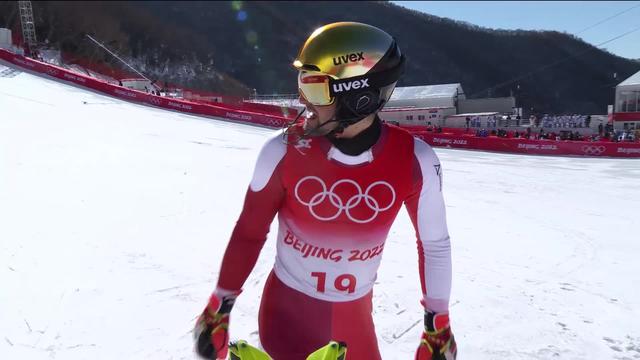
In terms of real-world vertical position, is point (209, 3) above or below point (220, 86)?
above

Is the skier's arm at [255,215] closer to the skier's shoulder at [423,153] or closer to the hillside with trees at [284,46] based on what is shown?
the skier's shoulder at [423,153]

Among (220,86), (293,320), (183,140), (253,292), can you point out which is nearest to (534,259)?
(253,292)

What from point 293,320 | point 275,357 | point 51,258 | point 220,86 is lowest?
point 51,258

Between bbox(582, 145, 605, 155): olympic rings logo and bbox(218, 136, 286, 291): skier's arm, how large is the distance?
2251cm

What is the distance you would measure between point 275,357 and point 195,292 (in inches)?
108

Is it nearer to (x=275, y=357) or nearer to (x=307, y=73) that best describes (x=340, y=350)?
(x=275, y=357)

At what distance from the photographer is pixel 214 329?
6.31ft

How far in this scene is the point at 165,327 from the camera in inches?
152

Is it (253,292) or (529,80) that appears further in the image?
(529,80)

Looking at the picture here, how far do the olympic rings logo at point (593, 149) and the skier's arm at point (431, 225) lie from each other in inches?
868

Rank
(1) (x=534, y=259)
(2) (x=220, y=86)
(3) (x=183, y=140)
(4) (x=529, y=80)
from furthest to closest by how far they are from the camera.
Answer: (4) (x=529, y=80), (2) (x=220, y=86), (3) (x=183, y=140), (1) (x=534, y=259)

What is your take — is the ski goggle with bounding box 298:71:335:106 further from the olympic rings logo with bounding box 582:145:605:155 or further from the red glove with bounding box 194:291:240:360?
the olympic rings logo with bounding box 582:145:605:155

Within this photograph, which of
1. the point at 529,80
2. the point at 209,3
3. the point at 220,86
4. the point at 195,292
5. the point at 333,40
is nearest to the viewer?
the point at 333,40

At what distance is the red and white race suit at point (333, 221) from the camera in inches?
76.5
